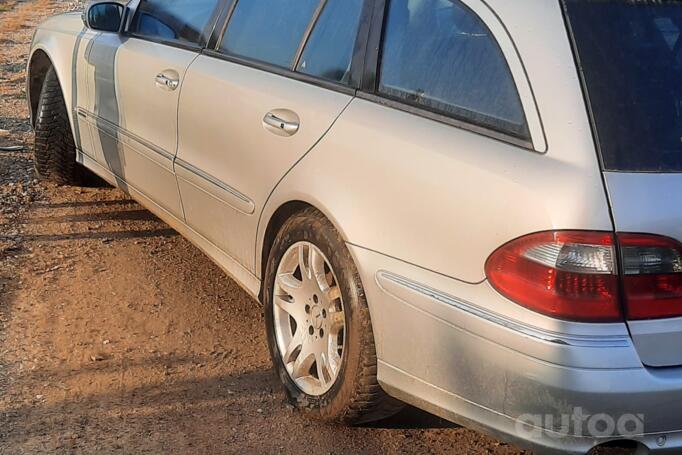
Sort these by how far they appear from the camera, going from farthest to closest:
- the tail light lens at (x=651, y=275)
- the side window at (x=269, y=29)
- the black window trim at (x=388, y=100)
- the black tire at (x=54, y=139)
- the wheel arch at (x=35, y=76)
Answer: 1. the wheel arch at (x=35, y=76)
2. the black tire at (x=54, y=139)
3. the side window at (x=269, y=29)
4. the black window trim at (x=388, y=100)
5. the tail light lens at (x=651, y=275)

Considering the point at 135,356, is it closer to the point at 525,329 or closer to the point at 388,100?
the point at 388,100

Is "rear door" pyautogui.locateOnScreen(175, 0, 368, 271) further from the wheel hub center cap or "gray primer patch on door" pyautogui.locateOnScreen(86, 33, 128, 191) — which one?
"gray primer patch on door" pyautogui.locateOnScreen(86, 33, 128, 191)

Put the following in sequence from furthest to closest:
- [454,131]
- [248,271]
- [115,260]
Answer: [115,260], [248,271], [454,131]

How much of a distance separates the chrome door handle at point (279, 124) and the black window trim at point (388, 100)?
Answer: 0.31 metres

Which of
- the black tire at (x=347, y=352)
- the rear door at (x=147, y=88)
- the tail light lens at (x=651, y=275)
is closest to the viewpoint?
the tail light lens at (x=651, y=275)

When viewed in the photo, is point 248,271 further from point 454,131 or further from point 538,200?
point 538,200

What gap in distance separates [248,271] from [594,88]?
1826 mm

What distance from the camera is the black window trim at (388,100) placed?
2.52 meters

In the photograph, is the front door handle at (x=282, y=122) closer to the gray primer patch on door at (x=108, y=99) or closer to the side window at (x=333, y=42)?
the side window at (x=333, y=42)

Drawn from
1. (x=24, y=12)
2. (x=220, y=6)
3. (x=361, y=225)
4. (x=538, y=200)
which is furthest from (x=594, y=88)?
Result: (x=24, y=12)

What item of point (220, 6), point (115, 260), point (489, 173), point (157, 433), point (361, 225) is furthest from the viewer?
point (115, 260)

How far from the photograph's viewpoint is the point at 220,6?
13.7ft

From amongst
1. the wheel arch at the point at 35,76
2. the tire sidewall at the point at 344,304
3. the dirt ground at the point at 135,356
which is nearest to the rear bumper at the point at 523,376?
the tire sidewall at the point at 344,304

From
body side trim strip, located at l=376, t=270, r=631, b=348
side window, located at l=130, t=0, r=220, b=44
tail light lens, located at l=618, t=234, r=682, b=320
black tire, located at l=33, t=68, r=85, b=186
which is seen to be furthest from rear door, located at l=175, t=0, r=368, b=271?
black tire, located at l=33, t=68, r=85, b=186
